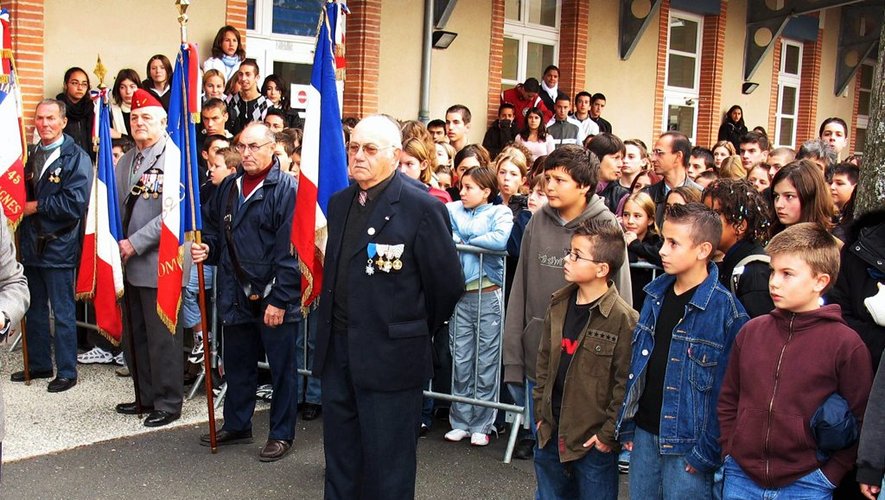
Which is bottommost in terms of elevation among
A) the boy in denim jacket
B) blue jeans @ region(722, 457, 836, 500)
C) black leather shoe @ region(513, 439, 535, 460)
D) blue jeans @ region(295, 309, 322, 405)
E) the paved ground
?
the paved ground

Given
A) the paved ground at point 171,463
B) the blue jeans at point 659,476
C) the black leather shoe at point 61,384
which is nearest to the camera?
the blue jeans at point 659,476

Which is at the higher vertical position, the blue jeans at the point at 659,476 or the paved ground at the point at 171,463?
the blue jeans at the point at 659,476

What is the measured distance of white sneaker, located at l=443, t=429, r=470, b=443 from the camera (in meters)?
5.80

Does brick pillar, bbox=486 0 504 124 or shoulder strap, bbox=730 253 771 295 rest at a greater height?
brick pillar, bbox=486 0 504 124

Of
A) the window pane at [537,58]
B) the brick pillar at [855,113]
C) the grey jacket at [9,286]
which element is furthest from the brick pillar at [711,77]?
the grey jacket at [9,286]

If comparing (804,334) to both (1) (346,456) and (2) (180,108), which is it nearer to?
(1) (346,456)

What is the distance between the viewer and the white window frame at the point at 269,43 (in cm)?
1142

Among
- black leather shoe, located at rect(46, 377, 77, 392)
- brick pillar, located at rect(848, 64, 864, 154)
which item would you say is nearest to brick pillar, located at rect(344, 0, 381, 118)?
black leather shoe, located at rect(46, 377, 77, 392)

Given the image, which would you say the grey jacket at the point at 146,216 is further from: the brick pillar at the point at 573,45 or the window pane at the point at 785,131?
the window pane at the point at 785,131

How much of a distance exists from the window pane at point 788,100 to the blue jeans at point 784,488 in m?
18.3

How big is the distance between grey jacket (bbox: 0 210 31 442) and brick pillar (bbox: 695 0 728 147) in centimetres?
1584

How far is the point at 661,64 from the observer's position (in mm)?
16672

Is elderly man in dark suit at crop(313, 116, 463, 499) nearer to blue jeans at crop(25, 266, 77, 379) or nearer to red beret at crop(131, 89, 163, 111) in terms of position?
red beret at crop(131, 89, 163, 111)

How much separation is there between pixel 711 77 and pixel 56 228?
546 inches
